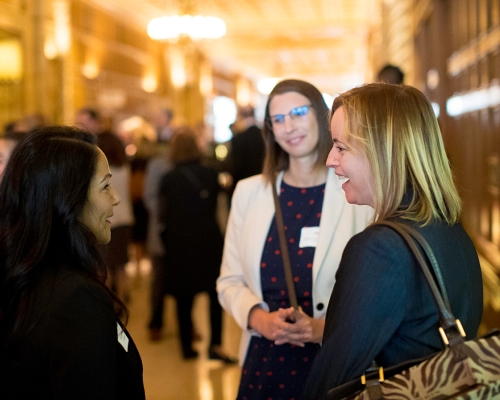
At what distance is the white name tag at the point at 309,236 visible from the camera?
2.28m

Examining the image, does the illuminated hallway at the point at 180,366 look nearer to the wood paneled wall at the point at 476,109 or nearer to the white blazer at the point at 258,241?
the wood paneled wall at the point at 476,109

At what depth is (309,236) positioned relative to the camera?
229 cm

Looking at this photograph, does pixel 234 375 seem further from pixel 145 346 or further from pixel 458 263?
pixel 458 263

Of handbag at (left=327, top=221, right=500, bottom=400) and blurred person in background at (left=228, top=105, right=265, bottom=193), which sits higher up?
blurred person in background at (left=228, top=105, right=265, bottom=193)

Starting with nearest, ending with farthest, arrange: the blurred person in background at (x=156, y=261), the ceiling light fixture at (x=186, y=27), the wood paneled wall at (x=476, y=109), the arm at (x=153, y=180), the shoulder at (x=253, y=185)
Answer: the shoulder at (x=253, y=185)
the wood paneled wall at (x=476, y=109)
the blurred person in background at (x=156, y=261)
the arm at (x=153, y=180)
the ceiling light fixture at (x=186, y=27)

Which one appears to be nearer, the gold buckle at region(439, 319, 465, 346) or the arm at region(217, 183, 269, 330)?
the gold buckle at region(439, 319, 465, 346)

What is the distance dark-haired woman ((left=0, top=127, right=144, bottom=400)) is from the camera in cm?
132

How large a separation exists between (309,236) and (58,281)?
1.13 meters

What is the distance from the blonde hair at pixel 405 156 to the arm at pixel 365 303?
0.11 m

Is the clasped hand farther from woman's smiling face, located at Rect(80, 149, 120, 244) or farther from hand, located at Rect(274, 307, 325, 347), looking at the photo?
woman's smiling face, located at Rect(80, 149, 120, 244)

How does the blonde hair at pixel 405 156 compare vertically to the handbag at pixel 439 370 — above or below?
above

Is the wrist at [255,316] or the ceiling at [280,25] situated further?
the ceiling at [280,25]

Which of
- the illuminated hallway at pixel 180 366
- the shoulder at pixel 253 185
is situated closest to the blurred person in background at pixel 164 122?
the illuminated hallway at pixel 180 366

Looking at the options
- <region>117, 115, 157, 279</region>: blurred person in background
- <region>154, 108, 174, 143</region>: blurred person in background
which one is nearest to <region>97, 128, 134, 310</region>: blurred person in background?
<region>117, 115, 157, 279</region>: blurred person in background
